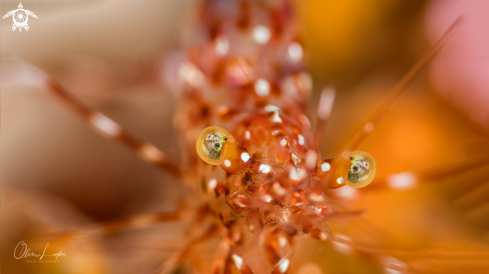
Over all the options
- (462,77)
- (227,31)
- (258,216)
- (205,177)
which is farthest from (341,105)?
(258,216)

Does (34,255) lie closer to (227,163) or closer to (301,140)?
(227,163)

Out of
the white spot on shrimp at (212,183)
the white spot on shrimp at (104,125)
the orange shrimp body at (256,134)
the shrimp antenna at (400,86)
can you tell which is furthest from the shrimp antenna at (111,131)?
the shrimp antenna at (400,86)

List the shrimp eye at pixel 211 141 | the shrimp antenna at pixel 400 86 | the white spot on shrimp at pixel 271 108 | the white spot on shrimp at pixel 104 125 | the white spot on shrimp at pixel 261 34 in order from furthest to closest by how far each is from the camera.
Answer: the white spot on shrimp at pixel 261 34 < the white spot on shrimp at pixel 104 125 < the shrimp antenna at pixel 400 86 < the white spot on shrimp at pixel 271 108 < the shrimp eye at pixel 211 141

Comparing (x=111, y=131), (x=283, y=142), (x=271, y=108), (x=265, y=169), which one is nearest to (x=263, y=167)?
(x=265, y=169)

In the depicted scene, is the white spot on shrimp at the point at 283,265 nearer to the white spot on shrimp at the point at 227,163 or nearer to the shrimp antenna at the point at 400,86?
the white spot on shrimp at the point at 227,163

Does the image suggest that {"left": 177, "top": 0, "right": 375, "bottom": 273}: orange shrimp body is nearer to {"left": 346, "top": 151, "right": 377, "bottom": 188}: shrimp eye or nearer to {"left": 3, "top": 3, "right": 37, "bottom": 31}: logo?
{"left": 346, "top": 151, "right": 377, "bottom": 188}: shrimp eye

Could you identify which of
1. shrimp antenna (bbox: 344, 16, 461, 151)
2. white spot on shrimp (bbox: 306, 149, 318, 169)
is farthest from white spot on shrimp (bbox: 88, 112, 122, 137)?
shrimp antenna (bbox: 344, 16, 461, 151)
